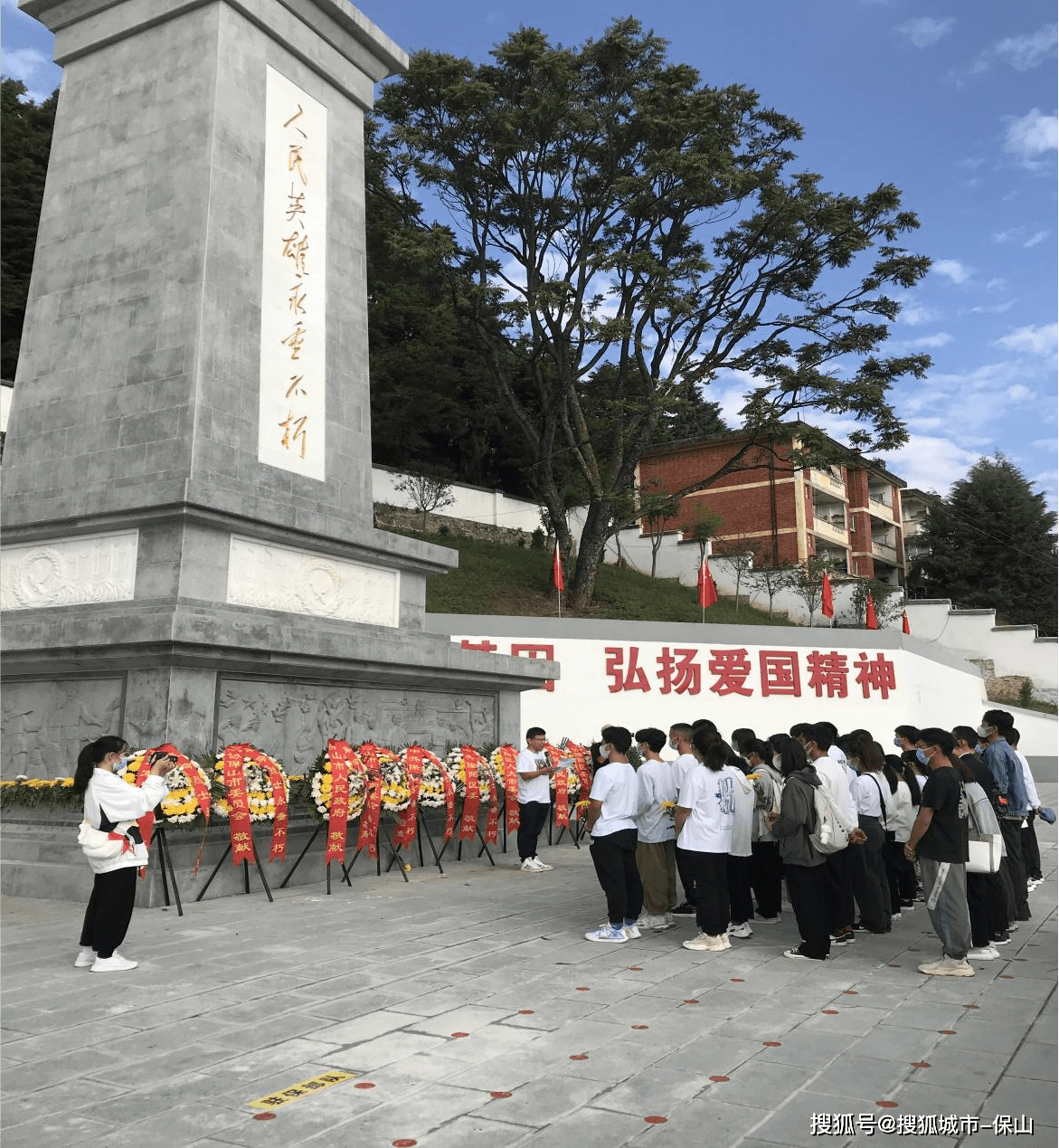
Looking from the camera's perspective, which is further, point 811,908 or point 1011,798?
point 1011,798

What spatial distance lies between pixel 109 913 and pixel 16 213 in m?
24.2

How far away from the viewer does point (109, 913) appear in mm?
5383

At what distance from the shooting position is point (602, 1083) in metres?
3.76

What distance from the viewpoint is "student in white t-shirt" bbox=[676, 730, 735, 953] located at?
6160mm

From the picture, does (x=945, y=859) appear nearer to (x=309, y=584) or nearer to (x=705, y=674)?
(x=309, y=584)

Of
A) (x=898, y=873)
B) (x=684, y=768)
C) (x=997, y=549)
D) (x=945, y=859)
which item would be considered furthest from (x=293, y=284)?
(x=997, y=549)

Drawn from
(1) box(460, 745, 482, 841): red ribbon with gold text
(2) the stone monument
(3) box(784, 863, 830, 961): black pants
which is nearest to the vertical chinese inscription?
(2) the stone monument

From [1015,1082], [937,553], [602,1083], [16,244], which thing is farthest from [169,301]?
[937,553]

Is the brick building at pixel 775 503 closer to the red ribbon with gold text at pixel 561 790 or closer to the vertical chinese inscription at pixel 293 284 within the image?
the red ribbon with gold text at pixel 561 790

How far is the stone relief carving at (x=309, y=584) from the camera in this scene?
8969 millimetres

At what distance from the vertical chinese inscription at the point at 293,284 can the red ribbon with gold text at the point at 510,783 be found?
334 cm

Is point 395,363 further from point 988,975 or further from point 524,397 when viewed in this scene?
point 988,975

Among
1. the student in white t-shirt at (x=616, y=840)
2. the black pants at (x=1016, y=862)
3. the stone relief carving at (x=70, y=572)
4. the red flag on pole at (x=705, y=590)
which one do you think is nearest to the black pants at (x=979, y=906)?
the black pants at (x=1016, y=862)

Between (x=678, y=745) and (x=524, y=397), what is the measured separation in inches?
1029
